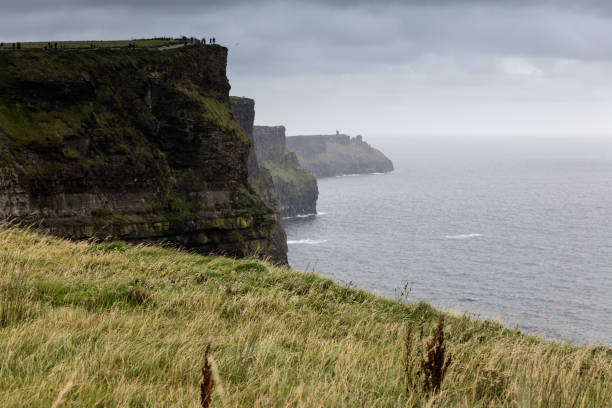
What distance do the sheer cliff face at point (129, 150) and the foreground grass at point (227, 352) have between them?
27.7 m

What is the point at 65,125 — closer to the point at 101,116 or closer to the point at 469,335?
the point at 101,116

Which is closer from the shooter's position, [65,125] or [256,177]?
[65,125]

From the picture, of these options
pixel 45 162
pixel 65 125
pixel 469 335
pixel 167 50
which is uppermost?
pixel 167 50

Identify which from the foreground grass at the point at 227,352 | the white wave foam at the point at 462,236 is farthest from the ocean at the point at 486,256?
the foreground grass at the point at 227,352

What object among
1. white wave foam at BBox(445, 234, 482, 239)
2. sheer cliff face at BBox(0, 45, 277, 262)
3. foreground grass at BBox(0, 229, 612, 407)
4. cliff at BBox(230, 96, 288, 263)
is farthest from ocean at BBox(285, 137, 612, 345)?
foreground grass at BBox(0, 229, 612, 407)

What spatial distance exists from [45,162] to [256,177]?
359ft

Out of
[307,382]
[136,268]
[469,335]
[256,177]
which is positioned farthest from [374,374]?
[256,177]

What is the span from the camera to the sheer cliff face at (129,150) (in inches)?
1526

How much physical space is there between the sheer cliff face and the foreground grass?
2771 cm

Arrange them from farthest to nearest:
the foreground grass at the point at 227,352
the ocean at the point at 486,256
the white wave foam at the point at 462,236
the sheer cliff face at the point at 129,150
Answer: the white wave foam at the point at 462,236, the ocean at the point at 486,256, the sheer cliff face at the point at 129,150, the foreground grass at the point at 227,352

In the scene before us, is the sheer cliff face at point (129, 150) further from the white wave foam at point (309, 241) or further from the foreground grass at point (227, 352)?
the white wave foam at point (309, 241)

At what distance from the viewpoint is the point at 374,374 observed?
6.27 m

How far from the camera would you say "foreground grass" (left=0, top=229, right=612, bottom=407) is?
507cm

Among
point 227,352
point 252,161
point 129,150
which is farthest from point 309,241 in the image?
point 227,352
